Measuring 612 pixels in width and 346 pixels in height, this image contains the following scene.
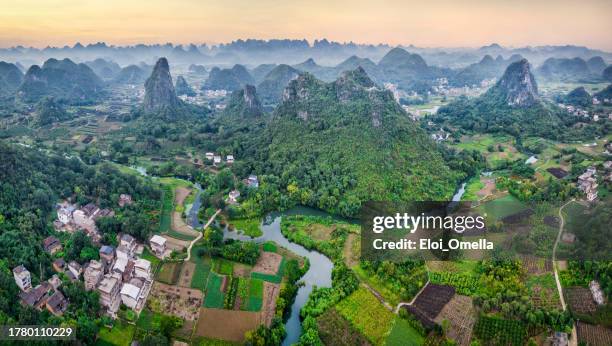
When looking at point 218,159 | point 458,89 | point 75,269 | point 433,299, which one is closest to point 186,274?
point 75,269

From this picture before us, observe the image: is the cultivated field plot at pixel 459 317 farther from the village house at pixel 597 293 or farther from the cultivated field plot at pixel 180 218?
the cultivated field plot at pixel 180 218

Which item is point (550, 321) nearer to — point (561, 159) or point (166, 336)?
point (166, 336)

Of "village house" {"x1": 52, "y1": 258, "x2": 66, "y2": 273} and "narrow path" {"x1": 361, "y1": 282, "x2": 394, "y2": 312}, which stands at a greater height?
"village house" {"x1": 52, "y1": 258, "x2": 66, "y2": 273}

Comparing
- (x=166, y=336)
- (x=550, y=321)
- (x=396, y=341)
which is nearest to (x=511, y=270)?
(x=550, y=321)

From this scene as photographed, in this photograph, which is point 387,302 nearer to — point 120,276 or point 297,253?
point 297,253

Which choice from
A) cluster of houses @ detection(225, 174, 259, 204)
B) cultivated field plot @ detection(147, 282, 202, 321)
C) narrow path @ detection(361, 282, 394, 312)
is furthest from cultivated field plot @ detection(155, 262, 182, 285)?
narrow path @ detection(361, 282, 394, 312)

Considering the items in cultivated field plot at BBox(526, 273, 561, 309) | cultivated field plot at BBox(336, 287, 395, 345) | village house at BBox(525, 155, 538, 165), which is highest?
village house at BBox(525, 155, 538, 165)

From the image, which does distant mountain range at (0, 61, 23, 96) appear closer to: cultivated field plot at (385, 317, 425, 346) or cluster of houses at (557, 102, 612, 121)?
cultivated field plot at (385, 317, 425, 346)
